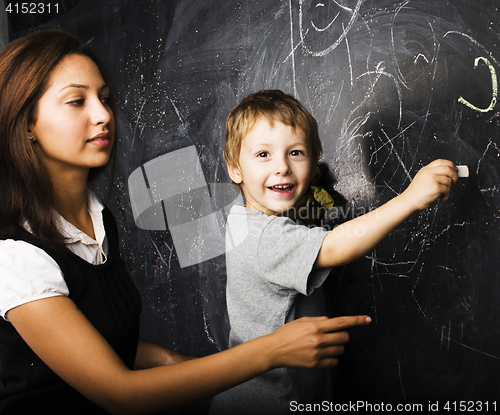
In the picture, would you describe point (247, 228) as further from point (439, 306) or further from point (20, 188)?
point (439, 306)

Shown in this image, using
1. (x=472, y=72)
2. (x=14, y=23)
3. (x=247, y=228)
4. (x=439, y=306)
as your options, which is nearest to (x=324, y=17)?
(x=472, y=72)

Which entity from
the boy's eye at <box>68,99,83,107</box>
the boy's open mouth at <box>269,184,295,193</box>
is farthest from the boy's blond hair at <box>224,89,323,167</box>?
the boy's eye at <box>68,99,83,107</box>

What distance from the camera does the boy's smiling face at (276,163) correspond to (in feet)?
2.90

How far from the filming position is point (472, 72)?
1.01 m

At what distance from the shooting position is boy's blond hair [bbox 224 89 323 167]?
91 cm

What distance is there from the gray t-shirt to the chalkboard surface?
0.31 m

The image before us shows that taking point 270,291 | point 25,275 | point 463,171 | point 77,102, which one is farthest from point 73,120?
point 463,171

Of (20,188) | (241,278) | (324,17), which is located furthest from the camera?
(324,17)

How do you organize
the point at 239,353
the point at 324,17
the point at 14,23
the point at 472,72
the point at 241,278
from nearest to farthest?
the point at 239,353 < the point at 241,278 < the point at 472,72 < the point at 324,17 < the point at 14,23

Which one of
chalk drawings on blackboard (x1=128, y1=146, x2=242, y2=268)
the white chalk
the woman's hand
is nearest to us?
the woman's hand

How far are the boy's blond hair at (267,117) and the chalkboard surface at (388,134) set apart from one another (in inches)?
9.2

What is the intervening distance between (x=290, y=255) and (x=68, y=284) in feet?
1.40

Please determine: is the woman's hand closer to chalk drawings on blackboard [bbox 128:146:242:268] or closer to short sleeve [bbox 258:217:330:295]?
short sleeve [bbox 258:217:330:295]

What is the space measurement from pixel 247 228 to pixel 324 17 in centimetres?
70
